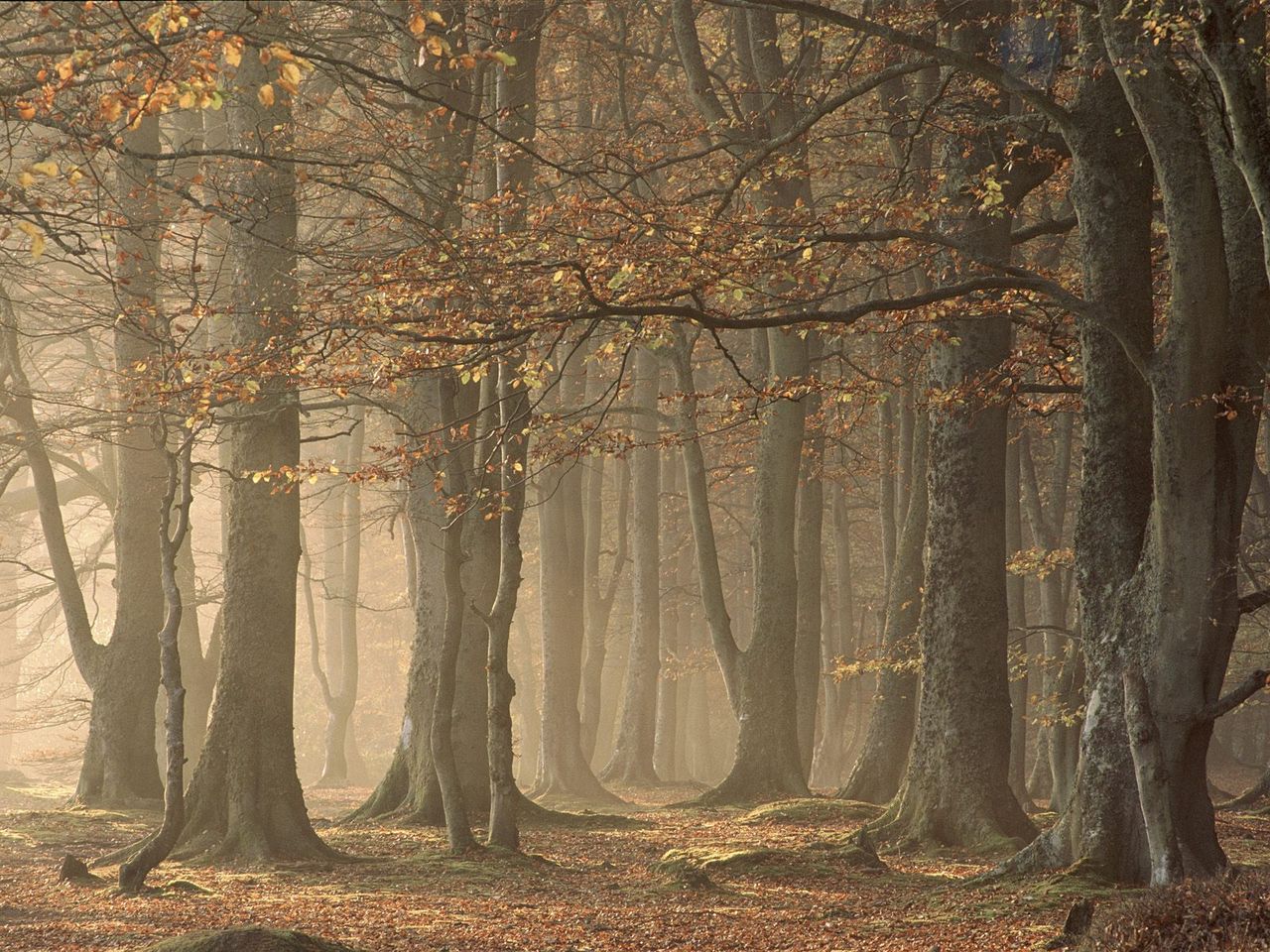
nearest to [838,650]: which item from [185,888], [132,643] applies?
[132,643]

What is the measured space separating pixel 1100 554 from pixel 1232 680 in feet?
69.1

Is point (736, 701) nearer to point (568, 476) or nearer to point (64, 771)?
point (568, 476)

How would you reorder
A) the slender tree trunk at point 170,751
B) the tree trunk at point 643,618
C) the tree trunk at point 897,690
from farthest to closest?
the tree trunk at point 643,618, the tree trunk at point 897,690, the slender tree trunk at point 170,751

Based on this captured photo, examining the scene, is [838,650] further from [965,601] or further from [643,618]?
[965,601]

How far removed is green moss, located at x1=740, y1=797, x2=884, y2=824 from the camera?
14.8 meters

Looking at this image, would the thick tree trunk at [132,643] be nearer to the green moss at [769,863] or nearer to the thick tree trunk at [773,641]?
the thick tree trunk at [773,641]

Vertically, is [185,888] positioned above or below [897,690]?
below

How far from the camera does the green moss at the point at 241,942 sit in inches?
236

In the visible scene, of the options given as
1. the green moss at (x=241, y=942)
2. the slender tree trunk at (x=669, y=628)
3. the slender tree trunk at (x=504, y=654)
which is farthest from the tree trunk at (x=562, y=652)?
the green moss at (x=241, y=942)

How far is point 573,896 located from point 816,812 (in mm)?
5406

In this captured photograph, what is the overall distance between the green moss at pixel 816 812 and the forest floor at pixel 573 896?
0.44 feet

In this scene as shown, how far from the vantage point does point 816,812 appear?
15047 millimetres

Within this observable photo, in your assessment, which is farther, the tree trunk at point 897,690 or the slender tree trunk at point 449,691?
the tree trunk at point 897,690

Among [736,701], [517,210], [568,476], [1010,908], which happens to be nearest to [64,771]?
[568,476]
